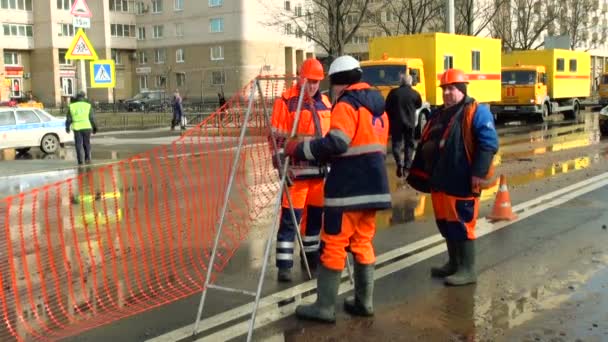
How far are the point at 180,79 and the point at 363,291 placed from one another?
69.4 meters

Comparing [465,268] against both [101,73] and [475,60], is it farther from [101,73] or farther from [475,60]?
[475,60]

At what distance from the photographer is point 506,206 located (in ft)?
27.5

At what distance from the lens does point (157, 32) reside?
73.6 metres

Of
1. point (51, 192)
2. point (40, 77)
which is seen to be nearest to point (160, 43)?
point (40, 77)

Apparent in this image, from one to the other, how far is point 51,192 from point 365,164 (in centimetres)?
908

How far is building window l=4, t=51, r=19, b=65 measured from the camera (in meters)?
67.9

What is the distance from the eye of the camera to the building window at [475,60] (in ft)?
78.1

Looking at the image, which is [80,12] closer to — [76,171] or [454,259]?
[76,171]

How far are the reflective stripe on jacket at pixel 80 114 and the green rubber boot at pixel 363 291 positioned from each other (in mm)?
12364

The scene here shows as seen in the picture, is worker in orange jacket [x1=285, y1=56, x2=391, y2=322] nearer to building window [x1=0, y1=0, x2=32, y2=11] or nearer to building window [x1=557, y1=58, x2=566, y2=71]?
building window [x1=557, y1=58, x2=566, y2=71]

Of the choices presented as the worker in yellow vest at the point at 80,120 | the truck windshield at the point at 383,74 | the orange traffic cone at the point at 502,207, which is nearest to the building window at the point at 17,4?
the worker in yellow vest at the point at 80,120

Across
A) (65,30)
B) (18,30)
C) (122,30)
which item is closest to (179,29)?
(122,30)

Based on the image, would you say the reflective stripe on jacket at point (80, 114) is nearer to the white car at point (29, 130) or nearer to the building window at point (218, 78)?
the white car at point (29, 130)

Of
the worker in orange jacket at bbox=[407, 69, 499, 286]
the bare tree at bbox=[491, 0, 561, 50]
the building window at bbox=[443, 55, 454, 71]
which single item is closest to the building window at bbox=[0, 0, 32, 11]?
the bare tree at bbox=[491, 0, 561, 50]
